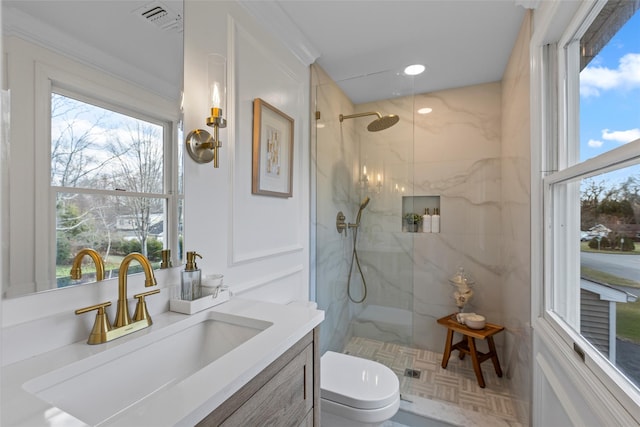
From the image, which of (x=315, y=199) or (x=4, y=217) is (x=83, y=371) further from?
(x=315, y=199)

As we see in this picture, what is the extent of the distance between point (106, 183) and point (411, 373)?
2313mm

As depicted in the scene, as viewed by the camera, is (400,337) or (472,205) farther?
(472,205)

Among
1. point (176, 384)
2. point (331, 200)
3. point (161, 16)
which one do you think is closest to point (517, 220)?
point (331, 200)

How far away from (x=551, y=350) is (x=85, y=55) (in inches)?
79.5

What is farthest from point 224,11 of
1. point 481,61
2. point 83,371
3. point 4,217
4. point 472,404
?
point 472,404

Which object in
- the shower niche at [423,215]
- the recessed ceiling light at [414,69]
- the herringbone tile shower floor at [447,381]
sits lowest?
the herringbone tile shower floor at [447,381]

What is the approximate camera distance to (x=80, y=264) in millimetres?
869

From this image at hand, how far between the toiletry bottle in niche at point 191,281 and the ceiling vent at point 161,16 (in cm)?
85

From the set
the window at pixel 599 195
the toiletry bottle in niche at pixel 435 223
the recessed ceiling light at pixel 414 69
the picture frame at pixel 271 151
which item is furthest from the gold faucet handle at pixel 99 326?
the toiletry bottle in niche at pixel 435 223

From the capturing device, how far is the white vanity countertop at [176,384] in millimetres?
539

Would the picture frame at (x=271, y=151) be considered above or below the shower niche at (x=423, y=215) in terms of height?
above

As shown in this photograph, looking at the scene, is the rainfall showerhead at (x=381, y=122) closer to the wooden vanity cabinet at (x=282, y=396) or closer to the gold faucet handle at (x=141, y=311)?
the wooden vanity cabinet at (x=282, y=396)

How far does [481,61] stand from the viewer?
2195 mm

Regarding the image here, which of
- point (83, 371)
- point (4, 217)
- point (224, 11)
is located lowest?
point (83, 371)
